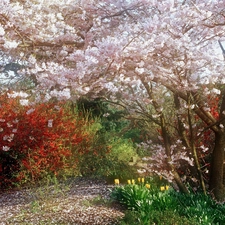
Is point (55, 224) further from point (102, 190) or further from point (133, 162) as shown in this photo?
point (133, 162)

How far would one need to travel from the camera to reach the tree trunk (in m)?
5.91

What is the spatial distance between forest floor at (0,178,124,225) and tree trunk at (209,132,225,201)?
1.75 metres

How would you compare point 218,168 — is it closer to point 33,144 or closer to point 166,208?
point 166,208

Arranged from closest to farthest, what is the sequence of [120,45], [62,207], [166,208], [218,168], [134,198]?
[120,45] < [166,208] < [134,198] < [62,207] < [218,168]

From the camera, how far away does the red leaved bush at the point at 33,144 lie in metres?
7.02

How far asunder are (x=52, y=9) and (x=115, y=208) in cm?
289

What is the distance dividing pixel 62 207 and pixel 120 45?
104 inches

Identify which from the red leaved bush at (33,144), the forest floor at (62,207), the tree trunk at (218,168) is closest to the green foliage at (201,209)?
the tree trunk at (218,168)

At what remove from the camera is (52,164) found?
7.55 meters

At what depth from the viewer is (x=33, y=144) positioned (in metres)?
7.41

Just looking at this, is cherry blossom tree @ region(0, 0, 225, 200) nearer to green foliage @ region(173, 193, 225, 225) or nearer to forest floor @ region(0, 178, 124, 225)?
green foliage @ region(173, 193, 225, 225)

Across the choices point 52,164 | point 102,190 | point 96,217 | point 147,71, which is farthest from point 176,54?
point 52,164

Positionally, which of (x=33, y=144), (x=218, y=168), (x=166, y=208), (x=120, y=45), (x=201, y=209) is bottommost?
(x=201, y=209)

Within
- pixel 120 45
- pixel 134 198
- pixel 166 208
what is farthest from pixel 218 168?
pixel 120 45
